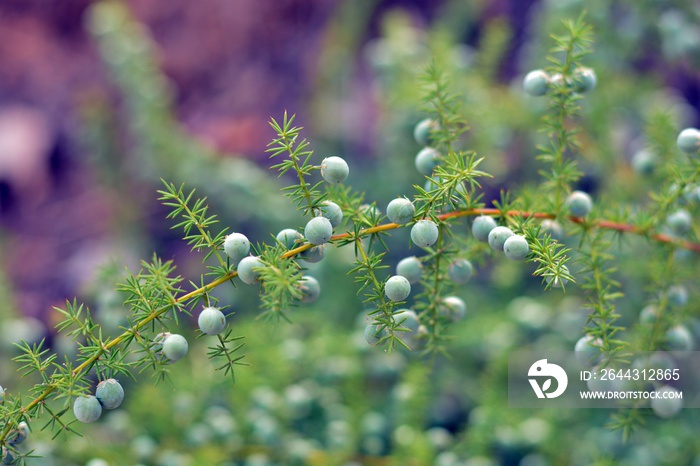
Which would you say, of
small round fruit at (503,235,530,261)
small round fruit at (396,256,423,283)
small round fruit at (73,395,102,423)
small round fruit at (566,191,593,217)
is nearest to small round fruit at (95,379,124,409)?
small round fruit at (73,395,102,423)

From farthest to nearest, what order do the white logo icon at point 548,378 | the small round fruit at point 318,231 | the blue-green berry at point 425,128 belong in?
the white logo icon at point 548,378 < the blue-green berry at point 425,128 < the small round fruit at point 318,231

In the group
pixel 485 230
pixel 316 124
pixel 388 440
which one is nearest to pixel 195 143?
pixel 316 124

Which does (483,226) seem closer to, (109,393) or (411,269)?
(411,269)

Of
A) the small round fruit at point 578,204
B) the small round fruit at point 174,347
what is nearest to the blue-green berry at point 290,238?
the small round fruit at point 174,347

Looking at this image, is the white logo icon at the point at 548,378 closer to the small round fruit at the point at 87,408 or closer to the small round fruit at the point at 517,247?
the small round fruit at the point at 517,247

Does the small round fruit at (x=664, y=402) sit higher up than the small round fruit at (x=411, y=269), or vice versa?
the small round fruit at (x=411, y=269)
